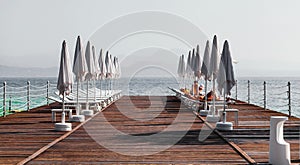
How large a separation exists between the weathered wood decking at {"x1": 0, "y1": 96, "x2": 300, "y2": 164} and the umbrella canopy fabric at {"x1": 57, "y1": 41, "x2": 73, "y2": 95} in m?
0.76

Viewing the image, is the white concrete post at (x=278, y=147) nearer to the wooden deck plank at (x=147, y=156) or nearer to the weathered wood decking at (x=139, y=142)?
the weathered wood decking at (x=139, y=142)

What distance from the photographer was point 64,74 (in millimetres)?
8844

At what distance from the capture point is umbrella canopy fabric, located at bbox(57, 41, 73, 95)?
347 inches

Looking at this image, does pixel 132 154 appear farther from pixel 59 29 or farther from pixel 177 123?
pixel 59 29

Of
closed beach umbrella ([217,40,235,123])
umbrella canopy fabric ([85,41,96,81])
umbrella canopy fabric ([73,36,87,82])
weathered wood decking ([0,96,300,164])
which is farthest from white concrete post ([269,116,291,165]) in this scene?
umbrella canopy fabric ([85,41,96,81])

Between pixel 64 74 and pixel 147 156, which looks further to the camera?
pixel 64 74

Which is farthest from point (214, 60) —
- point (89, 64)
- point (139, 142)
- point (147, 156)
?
point (147, 156)

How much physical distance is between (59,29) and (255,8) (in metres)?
8.88

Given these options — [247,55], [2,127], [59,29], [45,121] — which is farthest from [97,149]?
[247,55]

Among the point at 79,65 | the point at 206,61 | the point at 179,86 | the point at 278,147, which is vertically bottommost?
the point at 278,147

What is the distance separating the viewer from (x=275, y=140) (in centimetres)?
523

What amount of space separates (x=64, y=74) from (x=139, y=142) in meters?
2.61

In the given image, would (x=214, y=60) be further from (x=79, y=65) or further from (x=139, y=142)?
(x=139, y=142)

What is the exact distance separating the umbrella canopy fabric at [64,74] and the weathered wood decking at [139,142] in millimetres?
761
